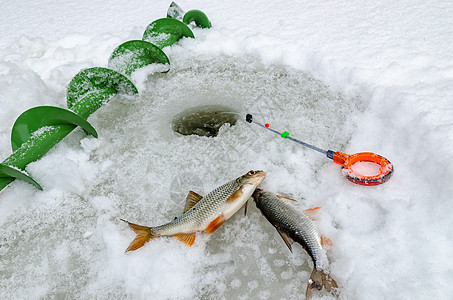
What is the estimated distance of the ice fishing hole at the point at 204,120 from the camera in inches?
106

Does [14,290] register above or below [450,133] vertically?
below

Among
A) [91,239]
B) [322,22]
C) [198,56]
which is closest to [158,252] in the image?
[91,239]

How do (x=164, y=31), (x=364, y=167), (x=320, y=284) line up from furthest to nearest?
(x=164, y=31)
(x=364, y=167)
(x=320, y=284)

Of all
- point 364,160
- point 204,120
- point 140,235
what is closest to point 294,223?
point 364,160

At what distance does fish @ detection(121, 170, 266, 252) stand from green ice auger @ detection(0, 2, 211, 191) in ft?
3.00

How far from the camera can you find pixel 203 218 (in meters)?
1.83

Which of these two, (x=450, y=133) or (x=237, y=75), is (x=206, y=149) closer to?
(x=237, y=75)

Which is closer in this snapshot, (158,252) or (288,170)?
(158,252)

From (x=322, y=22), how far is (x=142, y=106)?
2.23 meters

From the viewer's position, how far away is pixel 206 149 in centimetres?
244

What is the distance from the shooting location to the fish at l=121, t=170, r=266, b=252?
183 centimetres

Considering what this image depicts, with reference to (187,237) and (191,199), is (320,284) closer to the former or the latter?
(187,237)

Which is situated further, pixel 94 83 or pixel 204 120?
pixel 94 83

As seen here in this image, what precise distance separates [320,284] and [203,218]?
672 millimetres
